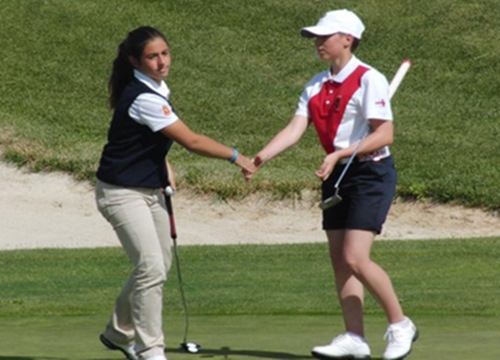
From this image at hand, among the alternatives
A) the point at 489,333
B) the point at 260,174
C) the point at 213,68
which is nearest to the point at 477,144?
the point at 260,174

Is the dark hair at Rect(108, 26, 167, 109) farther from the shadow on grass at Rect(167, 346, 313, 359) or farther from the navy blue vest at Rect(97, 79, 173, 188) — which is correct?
the shadow on grass at Rect(167, 346, 313, 359)

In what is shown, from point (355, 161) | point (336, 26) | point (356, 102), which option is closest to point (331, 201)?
point (355, 161)

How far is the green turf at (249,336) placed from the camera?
8.48 metres

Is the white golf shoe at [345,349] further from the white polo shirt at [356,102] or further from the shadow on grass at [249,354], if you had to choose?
the white polo shirt at [356,102]

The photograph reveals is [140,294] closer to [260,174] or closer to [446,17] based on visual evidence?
[260,174]

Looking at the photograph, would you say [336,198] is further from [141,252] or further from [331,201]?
[141,252]

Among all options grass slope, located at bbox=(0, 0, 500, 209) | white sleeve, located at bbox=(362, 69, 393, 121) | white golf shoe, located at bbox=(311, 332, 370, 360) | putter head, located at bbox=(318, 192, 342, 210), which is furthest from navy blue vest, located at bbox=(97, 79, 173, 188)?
grass slope, located at bbox=(0, 0, 500, 209)

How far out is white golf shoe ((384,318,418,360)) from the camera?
8.11 meters

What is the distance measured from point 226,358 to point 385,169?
4.53 feet

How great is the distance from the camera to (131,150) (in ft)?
26.9

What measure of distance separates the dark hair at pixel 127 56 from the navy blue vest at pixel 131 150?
0.28 ft

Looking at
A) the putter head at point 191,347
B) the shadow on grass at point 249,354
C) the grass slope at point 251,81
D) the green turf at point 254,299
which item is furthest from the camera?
the grass slope at point 251,81

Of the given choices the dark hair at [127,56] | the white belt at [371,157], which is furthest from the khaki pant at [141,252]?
the white belt at [371,157]

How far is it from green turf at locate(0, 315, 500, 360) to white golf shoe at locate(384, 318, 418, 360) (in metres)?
0.13
